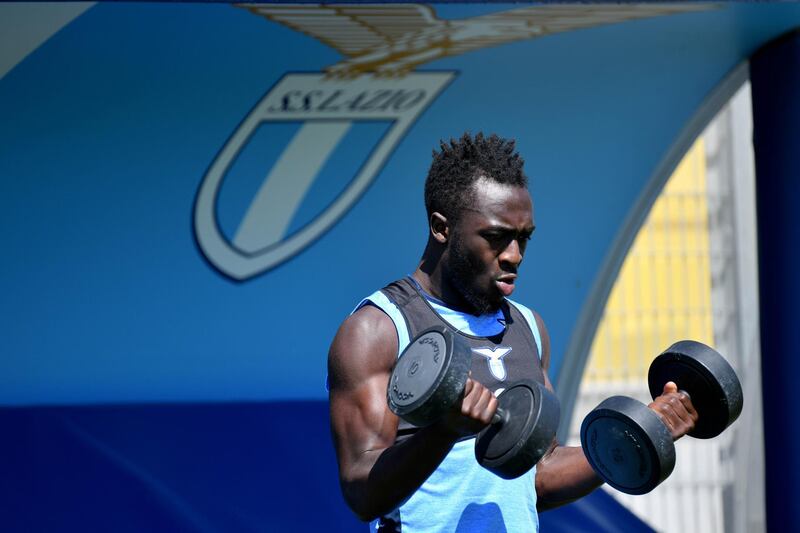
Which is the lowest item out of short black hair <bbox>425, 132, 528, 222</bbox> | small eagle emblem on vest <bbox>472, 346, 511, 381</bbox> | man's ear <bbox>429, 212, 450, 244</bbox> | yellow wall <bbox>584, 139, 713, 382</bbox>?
small eagle emblem on vest <bbox>472, 346, 511, 381</bbox>

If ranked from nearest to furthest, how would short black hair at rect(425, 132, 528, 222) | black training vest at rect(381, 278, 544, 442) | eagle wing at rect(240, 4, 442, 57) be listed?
black training vest at rect(381, 278, 544, 442) → short black hair at rect(425, 132, 528, 222) → eagle wing at rect(240, 4, 442, 57)

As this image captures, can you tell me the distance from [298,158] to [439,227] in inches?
94.2

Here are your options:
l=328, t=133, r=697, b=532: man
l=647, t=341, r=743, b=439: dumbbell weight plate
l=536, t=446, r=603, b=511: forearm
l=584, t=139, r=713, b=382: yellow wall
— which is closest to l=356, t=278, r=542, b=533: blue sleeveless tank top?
l=328, t=133, r=697, b=532: man

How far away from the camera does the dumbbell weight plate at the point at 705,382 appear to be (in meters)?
2.68

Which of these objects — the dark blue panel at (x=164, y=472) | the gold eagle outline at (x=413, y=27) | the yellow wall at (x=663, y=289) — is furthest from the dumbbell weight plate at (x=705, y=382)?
the yellow wall at (x=663, y=289)

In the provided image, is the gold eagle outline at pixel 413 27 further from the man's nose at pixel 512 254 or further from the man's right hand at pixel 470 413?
the man's right hand at pixel 470 413

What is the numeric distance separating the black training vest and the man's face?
0.31 ft

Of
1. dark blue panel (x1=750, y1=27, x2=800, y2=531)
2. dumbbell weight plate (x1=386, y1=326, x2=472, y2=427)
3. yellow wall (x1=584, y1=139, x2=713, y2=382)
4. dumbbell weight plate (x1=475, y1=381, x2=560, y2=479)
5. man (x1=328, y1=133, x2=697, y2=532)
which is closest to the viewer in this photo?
dumbbell weight plate (x1=386, y1=326, x2=472, y2=427)

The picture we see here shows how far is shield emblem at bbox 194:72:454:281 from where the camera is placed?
495 cm

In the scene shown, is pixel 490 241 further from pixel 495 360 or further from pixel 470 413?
pixel 470 413

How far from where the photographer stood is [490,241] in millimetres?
2613

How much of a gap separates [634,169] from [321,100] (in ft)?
4.79

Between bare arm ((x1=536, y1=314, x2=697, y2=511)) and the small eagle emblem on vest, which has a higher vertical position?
the small eagle emblem on vest

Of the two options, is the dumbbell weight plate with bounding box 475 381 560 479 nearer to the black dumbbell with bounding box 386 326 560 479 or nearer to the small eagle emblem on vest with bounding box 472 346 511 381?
the black dumbbell with bounding box 386 326 560 479
